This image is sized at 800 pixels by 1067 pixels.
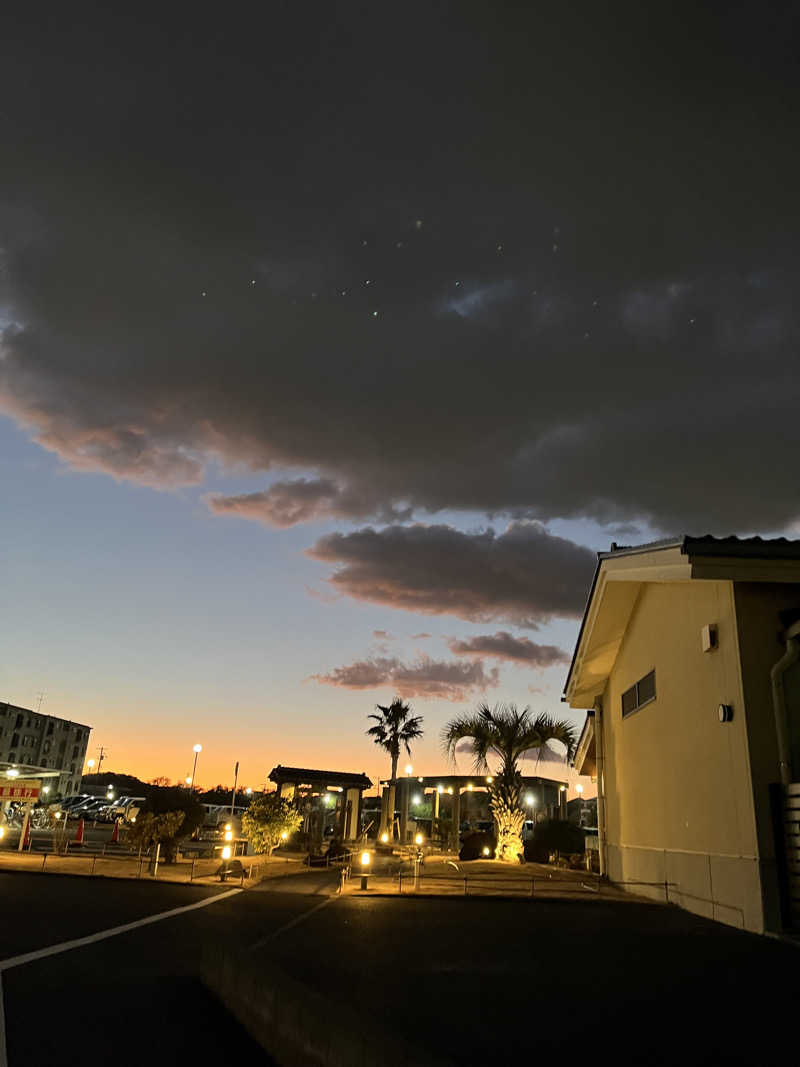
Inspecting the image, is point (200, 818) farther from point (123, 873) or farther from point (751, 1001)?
point (751, 1001)

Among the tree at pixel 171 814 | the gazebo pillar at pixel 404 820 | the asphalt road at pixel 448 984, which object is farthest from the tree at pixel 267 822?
the gazebo pillar at pixel 404 820

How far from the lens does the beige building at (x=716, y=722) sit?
35.0 feet

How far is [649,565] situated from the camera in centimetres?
1304

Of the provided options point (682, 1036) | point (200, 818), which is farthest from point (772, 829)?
point (200, 818)

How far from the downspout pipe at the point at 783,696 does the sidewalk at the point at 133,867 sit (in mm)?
15121

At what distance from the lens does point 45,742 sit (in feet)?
275

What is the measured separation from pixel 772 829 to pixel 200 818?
21699 mm

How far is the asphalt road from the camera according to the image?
5023mm

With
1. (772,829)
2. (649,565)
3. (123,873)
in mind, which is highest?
(649,565)

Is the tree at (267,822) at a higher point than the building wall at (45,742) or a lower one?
lower

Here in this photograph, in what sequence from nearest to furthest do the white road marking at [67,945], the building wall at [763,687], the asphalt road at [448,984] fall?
A: 1. the asphalt road at [448,984]
2. the white road marking at [67,945]
3. the building wall at [763,687]

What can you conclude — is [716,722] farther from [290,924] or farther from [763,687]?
[290,924]

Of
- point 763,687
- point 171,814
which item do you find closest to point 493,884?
point 763,687

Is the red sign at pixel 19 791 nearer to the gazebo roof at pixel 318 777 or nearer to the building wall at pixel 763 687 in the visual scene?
the gazebo roof at pixel 318 777
